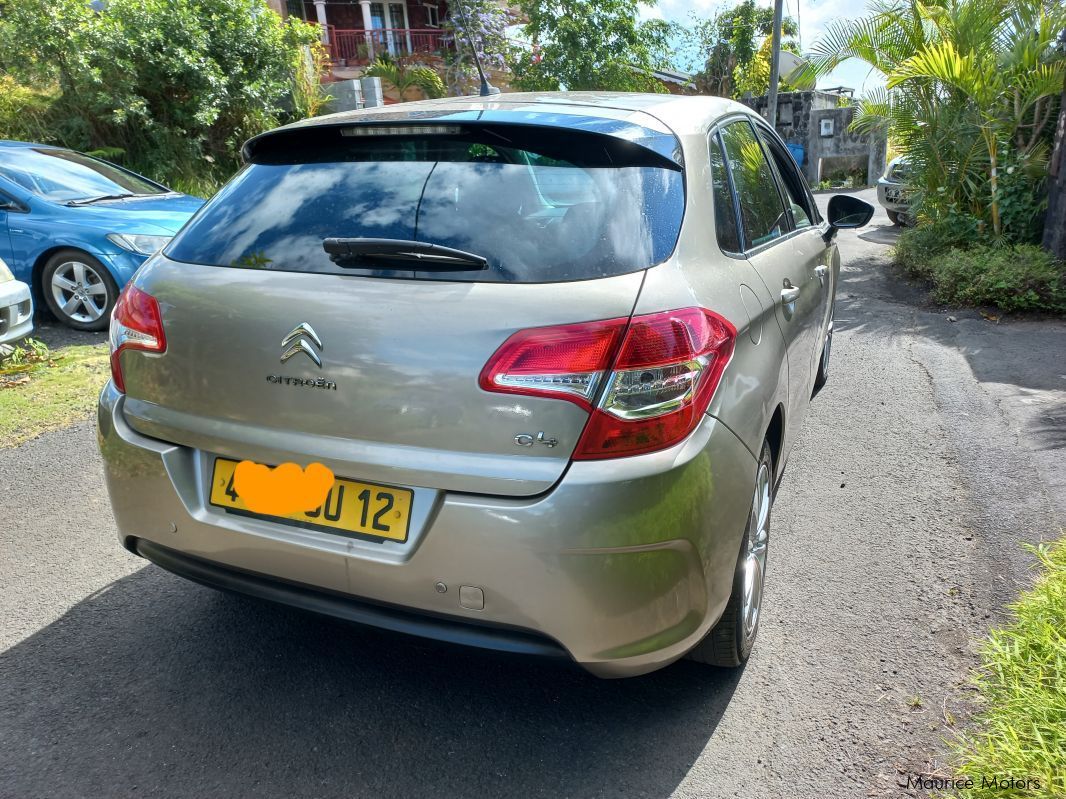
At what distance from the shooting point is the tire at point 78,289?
6570mm

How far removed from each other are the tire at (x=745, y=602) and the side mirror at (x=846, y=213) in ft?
7.00

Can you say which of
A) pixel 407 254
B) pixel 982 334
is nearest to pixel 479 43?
pixel 982 334

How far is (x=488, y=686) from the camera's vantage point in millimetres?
2477

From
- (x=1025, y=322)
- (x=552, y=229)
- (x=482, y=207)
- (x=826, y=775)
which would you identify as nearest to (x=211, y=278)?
(x=482, y=207)

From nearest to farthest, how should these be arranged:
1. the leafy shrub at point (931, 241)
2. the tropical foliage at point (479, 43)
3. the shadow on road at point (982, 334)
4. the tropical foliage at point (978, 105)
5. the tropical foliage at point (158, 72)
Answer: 1. the shadow on road at point (982, 334)
2. the tropical foliage at point (978, 105)
3. the leafy shrub at point (931, 241)
4. the tropical foliage at point (158, 72)
5. the tropical foliage at point (479, 43)

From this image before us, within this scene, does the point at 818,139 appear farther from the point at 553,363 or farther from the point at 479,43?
the point at 553,363

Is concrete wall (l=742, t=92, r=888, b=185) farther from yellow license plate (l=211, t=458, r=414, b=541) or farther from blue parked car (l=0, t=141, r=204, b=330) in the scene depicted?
yellow license plate (l=211, t=458, r=414, b=541)

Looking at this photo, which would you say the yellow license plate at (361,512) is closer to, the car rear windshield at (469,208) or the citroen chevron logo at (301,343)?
the citroen chevron logo at (301,343)

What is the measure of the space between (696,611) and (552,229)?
1.04 metres

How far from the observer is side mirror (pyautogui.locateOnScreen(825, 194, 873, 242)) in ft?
14.1

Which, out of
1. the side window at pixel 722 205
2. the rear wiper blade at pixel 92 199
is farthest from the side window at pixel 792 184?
the rear wiper blade at pixel 92 199

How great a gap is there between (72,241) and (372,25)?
28977mm

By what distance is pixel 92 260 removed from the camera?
6.55 m

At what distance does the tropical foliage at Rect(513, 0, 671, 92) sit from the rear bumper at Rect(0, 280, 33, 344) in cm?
1662
